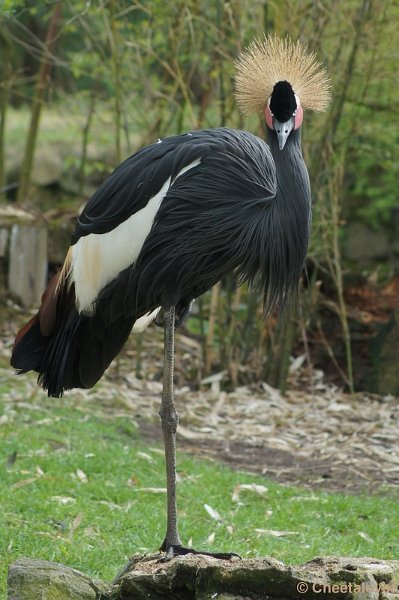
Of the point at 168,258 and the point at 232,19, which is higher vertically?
the point at 232,19

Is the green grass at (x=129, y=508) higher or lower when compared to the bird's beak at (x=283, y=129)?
lower

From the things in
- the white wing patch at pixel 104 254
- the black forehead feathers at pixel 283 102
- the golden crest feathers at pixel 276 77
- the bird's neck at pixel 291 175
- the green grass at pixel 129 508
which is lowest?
the green grass at pixel 129 508

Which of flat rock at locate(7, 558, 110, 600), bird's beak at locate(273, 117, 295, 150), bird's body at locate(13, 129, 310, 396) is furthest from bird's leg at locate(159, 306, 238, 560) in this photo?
bird's beak at locate(273, 117, 295, 150)

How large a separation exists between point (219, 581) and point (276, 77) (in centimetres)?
226

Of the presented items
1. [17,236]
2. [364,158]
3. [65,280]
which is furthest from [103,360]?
[364,158]

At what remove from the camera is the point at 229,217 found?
13.2 feet

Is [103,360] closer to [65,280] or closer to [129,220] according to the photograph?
[65,280]

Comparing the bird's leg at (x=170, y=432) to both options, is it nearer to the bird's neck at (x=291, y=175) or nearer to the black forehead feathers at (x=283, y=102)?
the bird's neck at (x=291, y=175)

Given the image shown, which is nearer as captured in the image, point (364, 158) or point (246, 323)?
point (246, 323)

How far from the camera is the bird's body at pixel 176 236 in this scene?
405 centimetres

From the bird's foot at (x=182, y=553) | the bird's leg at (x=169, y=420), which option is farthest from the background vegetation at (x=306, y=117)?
the bird's foot at (x=182, y=553)

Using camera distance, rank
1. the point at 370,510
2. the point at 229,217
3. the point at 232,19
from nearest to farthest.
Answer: the point at 229,217 < the point at 370,510 < the point at 232,19

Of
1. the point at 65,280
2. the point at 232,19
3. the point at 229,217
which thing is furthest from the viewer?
the point at 232,19

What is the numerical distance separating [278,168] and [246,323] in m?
4.21
